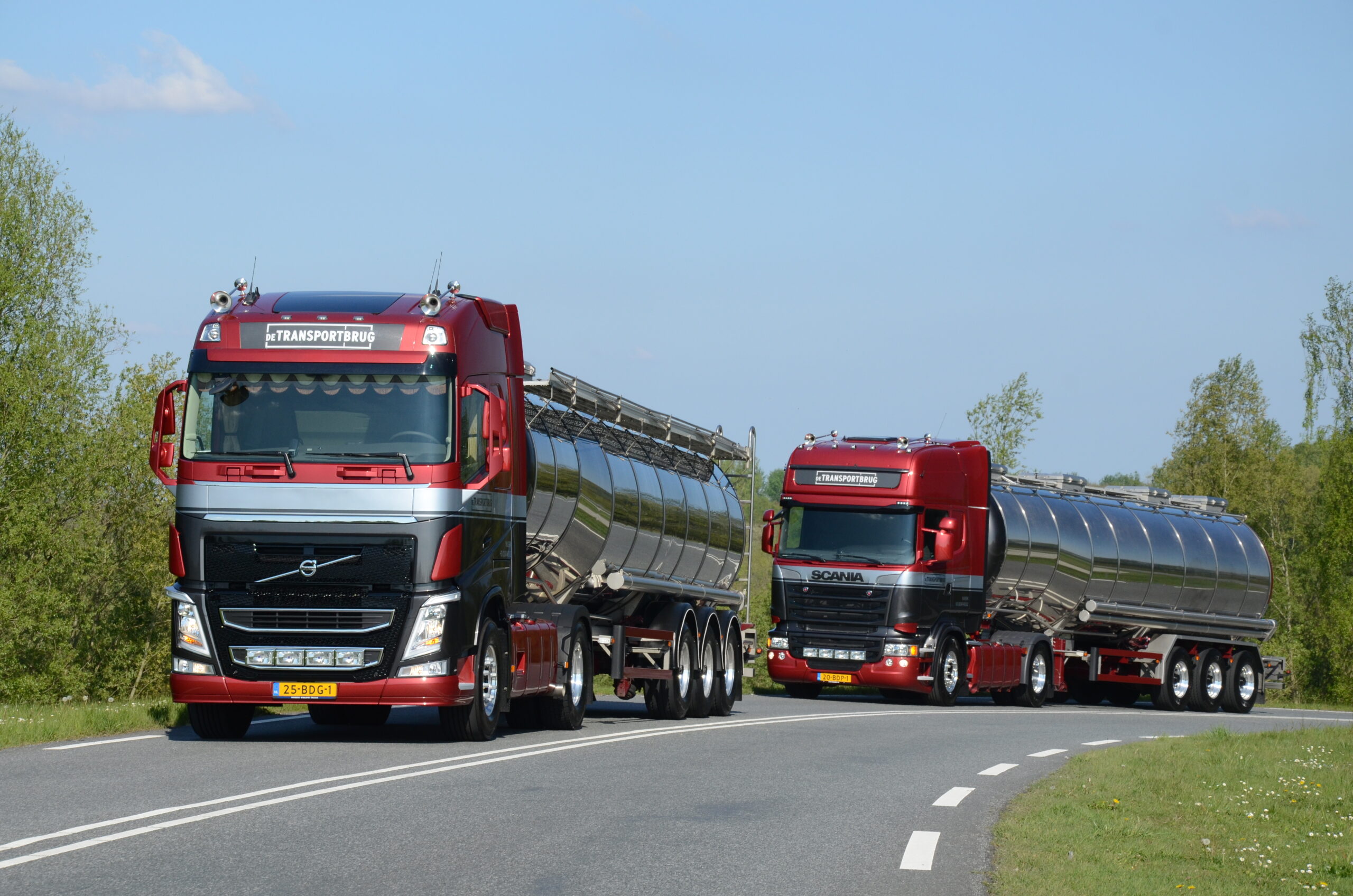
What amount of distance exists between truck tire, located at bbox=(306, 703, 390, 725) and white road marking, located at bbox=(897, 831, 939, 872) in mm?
8030

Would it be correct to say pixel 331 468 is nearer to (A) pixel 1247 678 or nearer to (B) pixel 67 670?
(B) pixel 67 670

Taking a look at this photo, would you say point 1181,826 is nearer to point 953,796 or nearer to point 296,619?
point 953,796

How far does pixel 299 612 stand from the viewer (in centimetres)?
1345

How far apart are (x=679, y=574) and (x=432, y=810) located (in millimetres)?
11975

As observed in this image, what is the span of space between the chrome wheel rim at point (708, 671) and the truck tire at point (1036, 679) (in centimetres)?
985

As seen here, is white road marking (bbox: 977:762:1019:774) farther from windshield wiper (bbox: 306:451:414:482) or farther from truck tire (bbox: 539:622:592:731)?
windshield wiper (bbox: 306:451:414:482)

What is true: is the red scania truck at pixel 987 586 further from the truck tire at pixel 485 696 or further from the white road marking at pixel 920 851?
the white road marking at pixel 920 851

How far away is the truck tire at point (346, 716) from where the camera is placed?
1645cm

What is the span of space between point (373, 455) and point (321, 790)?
12.3ft

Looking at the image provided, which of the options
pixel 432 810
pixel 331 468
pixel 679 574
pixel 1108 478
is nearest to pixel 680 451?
pixel 679 574

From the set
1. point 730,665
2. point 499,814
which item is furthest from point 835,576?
point 499,814

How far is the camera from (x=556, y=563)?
1745 cm

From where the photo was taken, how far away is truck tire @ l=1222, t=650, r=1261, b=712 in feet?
115

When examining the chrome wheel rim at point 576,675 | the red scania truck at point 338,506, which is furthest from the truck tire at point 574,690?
the red scania truck at point 338,506
